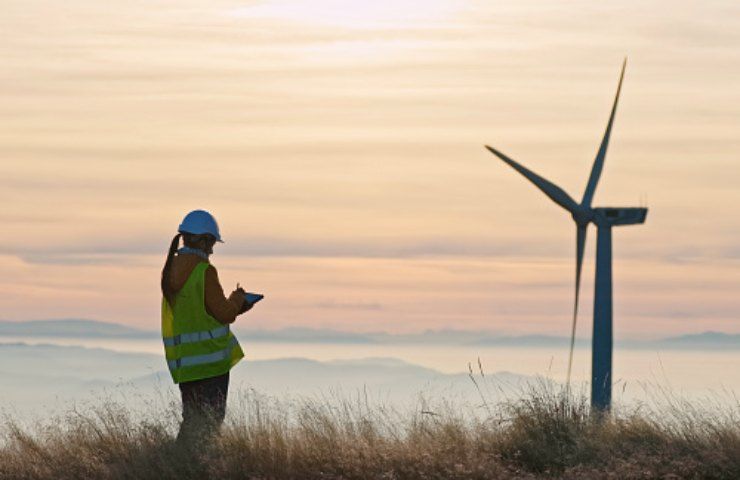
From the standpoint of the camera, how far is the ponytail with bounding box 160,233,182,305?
53.0 ft

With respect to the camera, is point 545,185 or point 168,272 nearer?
point 168,272

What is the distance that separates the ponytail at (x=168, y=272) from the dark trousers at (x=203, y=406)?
0.96 meters

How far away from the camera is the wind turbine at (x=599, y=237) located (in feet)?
83.6

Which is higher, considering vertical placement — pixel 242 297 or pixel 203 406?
pixel 242 297

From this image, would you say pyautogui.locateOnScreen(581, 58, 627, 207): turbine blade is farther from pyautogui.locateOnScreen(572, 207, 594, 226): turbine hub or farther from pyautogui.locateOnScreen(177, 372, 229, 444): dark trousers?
pyautogui.locateOnScreen(177, 372, 229, 444): dark trousers

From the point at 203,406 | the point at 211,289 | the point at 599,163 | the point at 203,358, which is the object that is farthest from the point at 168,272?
the point at 599,163

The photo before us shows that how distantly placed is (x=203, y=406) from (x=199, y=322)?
35.6 inches

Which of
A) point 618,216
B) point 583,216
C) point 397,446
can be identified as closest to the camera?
point 397,446

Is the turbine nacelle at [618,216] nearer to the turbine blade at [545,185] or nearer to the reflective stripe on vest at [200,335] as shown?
the turbine blade at [545,185]

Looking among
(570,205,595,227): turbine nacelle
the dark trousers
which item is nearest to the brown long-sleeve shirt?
the dark trousers

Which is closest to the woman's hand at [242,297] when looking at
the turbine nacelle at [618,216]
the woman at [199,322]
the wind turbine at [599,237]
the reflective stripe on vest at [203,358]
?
the woman at [199,322]

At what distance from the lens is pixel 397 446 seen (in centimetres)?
1585

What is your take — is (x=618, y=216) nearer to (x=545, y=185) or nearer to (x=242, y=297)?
(x=545, y=185)

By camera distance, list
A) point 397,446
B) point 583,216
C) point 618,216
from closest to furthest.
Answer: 1. point 397,446
2. point 618,216
3. point 583,216
